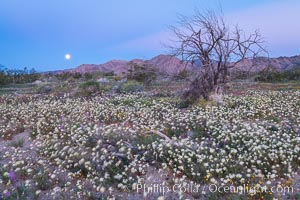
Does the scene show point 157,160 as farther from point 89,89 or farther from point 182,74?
point 89,89

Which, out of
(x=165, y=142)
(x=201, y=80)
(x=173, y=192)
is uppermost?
(x=201, y=80)

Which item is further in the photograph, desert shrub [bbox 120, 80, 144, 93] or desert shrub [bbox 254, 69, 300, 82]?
desert shrub [bbox 254, 69, 300, 82]

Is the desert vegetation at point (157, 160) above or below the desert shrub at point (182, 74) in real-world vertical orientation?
below

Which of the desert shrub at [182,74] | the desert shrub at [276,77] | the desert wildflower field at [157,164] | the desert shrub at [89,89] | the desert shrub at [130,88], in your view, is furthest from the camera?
the desert shrub at [276,77]

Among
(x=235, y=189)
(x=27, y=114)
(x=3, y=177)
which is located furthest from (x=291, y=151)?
(x=27, y=114)

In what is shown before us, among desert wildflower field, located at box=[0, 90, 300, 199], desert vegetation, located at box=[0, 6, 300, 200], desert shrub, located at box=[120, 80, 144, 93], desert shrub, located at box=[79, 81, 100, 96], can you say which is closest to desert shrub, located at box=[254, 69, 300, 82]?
desert shrub, located at box=[120, 80, 144, 93]

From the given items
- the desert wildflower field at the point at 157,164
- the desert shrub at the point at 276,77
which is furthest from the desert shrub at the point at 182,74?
the desert shrub at the point at 276,77

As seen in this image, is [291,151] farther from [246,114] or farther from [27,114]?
[27,114]

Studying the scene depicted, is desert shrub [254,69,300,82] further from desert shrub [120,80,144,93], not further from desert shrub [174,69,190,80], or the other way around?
desert shrub [174,69,190,80]

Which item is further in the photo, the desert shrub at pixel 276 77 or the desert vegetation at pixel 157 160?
the desert shrub at pixel 276 77

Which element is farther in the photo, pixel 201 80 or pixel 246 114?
pixel 201 80

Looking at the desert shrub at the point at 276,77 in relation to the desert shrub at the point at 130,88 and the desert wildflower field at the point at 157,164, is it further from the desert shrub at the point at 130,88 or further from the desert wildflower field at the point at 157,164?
the desert wildflower field at the point at 157,164

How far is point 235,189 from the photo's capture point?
5664 millimetres

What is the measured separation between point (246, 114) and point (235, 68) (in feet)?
14.7
